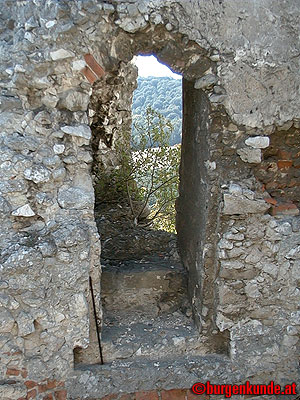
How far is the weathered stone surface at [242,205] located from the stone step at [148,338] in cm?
96

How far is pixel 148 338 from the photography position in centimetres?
286

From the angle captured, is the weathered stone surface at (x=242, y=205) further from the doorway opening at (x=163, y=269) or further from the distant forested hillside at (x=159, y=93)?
the distant forested hillside at (x=159, y=93)

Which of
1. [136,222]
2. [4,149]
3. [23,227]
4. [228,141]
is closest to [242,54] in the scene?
[228,141]

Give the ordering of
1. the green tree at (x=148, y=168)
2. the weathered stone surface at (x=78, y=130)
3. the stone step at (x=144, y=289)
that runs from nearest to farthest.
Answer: the weathered stone surface at (x=78, y=130)
the stone step at (x=144, y=289)
the green tree at (x=148, y=168)

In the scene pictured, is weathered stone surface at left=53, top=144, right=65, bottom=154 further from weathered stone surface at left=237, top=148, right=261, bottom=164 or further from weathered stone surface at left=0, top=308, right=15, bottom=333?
weathered stone surface at left=237, top=148, right=261, bottom=164

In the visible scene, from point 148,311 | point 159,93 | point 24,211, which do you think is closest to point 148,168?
point 148,311

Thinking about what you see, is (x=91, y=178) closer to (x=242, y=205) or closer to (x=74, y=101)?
(x=74, y=101)

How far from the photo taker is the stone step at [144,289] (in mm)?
3141

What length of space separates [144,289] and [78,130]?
1437mm

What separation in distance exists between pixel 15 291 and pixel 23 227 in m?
0.38

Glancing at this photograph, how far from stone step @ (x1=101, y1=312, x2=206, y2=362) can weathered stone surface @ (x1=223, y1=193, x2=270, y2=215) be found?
0.96 m

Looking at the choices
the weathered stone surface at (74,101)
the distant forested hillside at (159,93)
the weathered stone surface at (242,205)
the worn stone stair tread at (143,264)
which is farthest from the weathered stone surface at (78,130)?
the distant forested hillside at (159,93)

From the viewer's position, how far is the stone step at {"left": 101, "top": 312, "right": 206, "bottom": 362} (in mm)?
2764

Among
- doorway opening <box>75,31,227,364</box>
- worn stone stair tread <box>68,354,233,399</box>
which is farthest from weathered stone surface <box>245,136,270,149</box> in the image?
worn stone stair tread <box>68,354,233,399</box>
